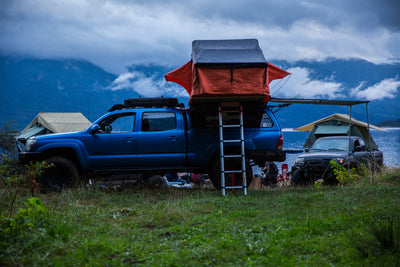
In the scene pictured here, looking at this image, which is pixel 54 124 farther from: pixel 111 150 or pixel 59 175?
pixel 111 150

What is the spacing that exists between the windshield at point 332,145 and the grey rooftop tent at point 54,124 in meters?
16.3

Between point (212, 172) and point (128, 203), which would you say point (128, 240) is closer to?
point (128, 203)

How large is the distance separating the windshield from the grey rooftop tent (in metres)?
16.3

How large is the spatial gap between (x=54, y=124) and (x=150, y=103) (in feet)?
57.1

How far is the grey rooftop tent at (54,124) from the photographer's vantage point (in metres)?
25.2

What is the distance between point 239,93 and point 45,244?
5255 mm

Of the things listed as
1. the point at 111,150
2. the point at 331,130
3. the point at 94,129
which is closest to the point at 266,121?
the point at 111,150

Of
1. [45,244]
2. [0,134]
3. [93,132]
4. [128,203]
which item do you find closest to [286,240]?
[45,244]

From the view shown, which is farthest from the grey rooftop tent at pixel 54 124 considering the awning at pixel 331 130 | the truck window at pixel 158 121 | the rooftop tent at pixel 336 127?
the truck window at pixel 158 121

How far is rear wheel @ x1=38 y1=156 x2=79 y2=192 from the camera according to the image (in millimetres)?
8992

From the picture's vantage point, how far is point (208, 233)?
17.4ft

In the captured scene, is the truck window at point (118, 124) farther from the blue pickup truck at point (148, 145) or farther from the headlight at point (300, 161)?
the headlight at point (300, 161)

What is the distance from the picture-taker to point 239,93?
8617mm

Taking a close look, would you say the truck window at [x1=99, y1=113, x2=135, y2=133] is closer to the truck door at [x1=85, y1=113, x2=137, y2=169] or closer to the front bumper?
the truck door at [x1=85, y1=113, x2=137, y2=169]
